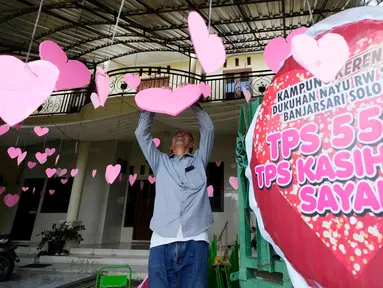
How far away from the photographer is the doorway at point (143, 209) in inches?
283

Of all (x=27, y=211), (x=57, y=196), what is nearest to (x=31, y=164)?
(x=57, y=196)

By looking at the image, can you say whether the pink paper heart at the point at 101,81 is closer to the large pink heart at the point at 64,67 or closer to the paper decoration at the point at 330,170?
the large pink heart at the point at 64,67

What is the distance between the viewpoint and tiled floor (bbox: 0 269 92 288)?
11.7 ft

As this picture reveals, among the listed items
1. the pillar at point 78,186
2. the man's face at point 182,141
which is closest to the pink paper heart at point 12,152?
the pillar at point 78,186

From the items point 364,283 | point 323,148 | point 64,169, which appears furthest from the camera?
point 64,169

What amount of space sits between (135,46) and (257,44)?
2.98 meters

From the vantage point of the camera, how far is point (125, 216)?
24.1 ft

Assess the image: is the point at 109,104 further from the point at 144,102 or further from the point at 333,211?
the point at 333,211

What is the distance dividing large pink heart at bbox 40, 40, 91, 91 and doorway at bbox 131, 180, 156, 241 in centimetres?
617

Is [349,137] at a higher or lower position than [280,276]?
higher

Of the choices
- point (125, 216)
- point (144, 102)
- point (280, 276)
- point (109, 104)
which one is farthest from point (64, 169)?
point (280, 276)

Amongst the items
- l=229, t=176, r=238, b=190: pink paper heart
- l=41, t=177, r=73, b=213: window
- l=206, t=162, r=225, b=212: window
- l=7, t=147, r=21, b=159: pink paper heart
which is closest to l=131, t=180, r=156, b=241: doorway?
l=206, t=162, r=225, b=212: window

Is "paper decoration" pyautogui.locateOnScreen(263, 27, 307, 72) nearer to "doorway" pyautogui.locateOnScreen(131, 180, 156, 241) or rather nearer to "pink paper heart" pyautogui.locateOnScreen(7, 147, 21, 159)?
"pink paper heart" pyautogui.locateOnScreen(7, 147, 21, 159)

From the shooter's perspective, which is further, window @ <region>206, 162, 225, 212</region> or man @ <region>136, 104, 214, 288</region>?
window @ <region>206, 162, 225, 212</region>
